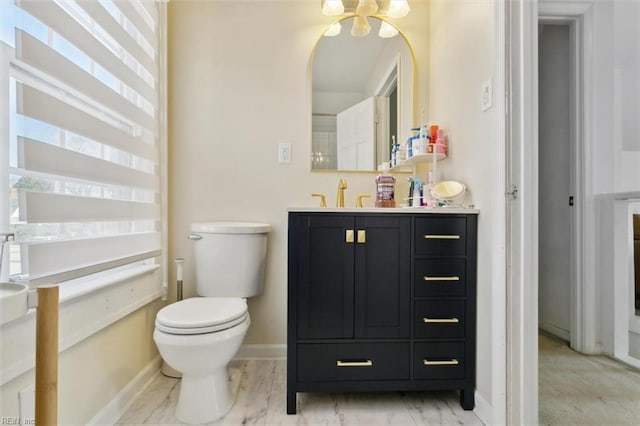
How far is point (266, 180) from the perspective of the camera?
190cm

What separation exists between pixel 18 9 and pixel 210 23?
45.6 inches

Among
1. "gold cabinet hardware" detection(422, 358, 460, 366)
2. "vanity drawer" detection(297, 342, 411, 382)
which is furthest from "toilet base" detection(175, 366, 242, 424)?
"gold cabinet hardware" detection(422, 358, 460, 366)

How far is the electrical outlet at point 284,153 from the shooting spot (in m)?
1.90

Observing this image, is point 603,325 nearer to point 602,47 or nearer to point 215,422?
point 602,47

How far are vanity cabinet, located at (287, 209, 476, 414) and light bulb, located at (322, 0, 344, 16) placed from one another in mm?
1240

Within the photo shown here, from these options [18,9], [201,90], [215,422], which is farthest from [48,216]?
[201,90]

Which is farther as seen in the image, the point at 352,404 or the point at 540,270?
the point at 352,404

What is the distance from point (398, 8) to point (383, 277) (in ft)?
5.03

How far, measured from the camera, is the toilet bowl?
47.8 inches

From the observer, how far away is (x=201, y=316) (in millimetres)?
1295

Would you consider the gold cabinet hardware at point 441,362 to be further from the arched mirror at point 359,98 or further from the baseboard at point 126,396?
the baseboard at point 126,396

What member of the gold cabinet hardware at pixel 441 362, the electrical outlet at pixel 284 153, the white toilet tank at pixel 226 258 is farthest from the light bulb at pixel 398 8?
the gold cabinet hardware at pixel 441 362

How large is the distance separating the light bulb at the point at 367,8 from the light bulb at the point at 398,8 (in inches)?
3.5

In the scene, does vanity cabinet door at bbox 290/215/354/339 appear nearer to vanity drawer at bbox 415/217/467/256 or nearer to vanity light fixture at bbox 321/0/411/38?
vanity drawer at bbox 415/217/467/256
